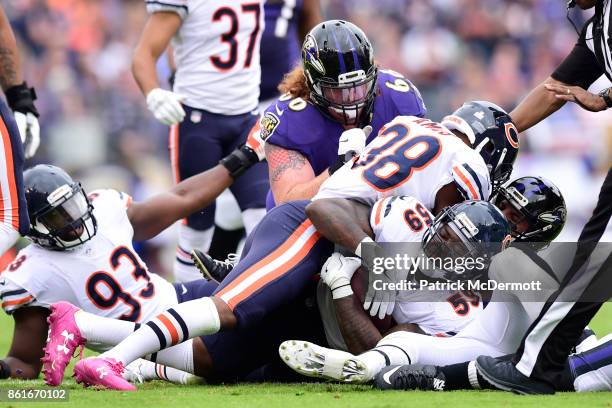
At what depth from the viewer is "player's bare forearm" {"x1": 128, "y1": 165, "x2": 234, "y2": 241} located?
5.32 m

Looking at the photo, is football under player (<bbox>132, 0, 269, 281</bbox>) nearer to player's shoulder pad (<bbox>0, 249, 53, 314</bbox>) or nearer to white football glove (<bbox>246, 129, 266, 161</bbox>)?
white football glove (<bbox>246, 129, 266, 161</bbox>)

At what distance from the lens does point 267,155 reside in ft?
17.7

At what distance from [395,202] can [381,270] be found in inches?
11.0

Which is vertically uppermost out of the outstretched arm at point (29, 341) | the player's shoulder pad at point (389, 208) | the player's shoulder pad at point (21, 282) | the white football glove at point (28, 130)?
the player's shoulder pad at point (389, 208)

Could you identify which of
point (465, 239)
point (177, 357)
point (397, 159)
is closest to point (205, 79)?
point (397, 159)

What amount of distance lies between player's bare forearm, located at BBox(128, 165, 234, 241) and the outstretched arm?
0.73 m

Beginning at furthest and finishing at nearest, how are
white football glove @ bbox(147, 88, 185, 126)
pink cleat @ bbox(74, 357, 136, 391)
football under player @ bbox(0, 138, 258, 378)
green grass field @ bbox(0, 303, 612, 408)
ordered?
1. white football glove @ bbox(147, 88, 185, 126)
2. football under player @ bbox(0, 138, 258, 378)
3. pink cleat @ bbox(74, 357, 136, 391)
4. green grass field @ bbox(0, 303, 612, 408)

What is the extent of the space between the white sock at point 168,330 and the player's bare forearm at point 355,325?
0.46 meters

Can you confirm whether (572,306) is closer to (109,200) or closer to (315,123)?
(315,123)

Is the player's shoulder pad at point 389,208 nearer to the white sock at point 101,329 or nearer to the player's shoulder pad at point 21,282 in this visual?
the white sock at point 101,329

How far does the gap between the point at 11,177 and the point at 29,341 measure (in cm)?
75

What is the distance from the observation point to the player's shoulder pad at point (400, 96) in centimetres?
542

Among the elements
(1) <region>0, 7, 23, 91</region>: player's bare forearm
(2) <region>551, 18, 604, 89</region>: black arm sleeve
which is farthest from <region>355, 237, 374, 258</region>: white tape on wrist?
(1) <region>0, 7, 23, 91</region>: player's bare forearm

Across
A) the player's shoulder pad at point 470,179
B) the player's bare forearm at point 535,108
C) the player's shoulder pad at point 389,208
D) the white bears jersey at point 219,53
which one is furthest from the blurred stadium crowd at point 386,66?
the player's shoulder pad at point 389,208
